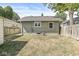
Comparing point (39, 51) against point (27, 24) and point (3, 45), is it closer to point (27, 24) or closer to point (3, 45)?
point (3, 45)

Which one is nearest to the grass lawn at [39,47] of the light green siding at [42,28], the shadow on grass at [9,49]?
the shadow on grass at [9,49]

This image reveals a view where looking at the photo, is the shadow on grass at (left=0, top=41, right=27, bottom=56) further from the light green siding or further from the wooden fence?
the wooden fence

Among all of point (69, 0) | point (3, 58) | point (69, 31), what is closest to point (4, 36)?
point (3, 58)

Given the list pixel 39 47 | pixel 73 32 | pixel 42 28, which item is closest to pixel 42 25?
pixel 42 28

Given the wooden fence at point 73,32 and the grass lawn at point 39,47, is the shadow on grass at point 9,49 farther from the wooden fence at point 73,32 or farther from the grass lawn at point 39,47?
the wooden fence at point 73,32

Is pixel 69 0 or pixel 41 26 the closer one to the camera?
pixel 69 0

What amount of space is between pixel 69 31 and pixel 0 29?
4.62m

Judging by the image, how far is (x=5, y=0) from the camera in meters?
4.45

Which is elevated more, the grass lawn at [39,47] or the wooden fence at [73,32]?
the wooden fence at [73,32]

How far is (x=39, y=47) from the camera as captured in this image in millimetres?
6148

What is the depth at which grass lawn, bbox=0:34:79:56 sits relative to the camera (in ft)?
17.7

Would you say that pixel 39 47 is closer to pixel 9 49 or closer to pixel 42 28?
pixel 9 49

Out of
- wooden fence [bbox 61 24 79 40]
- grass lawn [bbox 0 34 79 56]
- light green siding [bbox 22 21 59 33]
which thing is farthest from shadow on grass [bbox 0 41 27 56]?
wooden fence [bbox 61 24 79 40]

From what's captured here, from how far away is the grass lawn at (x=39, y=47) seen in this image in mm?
5387
